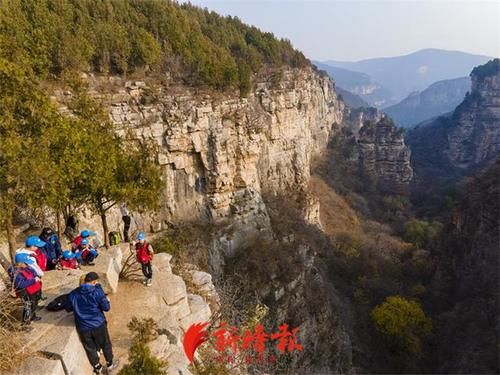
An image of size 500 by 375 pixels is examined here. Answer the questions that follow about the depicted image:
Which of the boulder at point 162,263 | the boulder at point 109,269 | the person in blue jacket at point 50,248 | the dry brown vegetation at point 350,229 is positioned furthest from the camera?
the dry brown vegetation at point 350,229

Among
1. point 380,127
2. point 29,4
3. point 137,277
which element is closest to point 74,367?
point 137,277

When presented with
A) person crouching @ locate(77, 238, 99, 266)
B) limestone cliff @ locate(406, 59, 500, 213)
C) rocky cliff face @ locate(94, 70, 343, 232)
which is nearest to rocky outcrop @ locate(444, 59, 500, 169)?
limestone cliff @ locate(406, 59, 500, 213)

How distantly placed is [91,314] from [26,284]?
1.27m

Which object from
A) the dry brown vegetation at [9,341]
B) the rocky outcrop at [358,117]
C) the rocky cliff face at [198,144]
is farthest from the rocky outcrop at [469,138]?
the dry brown vegetation at [9,341]

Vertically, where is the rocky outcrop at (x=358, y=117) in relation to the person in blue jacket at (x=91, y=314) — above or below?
below

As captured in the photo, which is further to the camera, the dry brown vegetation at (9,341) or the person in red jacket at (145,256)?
the person in red jacket at (145,256)

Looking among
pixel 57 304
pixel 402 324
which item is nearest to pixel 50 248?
pixel 57 304

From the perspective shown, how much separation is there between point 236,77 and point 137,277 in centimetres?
2388

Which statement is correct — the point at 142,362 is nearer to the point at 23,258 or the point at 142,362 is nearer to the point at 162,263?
the point at 23,258

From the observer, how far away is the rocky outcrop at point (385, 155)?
69312 mm

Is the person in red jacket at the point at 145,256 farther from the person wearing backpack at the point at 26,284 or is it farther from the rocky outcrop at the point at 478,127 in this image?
the rocky outcrop at the point at 478,127

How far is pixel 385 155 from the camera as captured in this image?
7038 cm

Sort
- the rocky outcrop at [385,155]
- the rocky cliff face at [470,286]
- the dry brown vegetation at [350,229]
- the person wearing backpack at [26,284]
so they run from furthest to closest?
the rocky outcrop at [385,155] < the dry brown vegetation at [350,229] < the rocky cliff face at [470,286] < the person wearing backpack at [26,284]

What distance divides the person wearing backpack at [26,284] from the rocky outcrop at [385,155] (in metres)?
67.7
